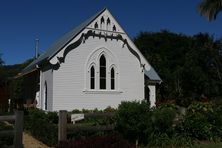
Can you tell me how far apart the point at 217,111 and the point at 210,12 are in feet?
57.9

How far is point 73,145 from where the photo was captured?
7941 mm

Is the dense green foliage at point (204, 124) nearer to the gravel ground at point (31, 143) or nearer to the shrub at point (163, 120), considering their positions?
the shrub at point (163, 120)

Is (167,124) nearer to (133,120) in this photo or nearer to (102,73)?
(133,120)

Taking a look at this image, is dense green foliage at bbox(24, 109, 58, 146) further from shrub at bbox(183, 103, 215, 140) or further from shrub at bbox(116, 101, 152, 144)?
shrub at bbox(183, 103, 215, 140)

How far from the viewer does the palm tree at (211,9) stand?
32688 mm

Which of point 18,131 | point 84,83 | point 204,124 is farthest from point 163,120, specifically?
point 84,83

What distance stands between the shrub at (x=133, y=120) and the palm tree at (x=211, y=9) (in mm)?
20495

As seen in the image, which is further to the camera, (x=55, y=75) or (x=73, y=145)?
(x=55, y=75)

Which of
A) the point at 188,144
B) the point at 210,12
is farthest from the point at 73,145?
the point at 210,12

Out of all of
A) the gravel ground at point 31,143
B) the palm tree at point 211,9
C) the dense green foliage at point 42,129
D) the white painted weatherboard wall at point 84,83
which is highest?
the palm tree at point 211,9

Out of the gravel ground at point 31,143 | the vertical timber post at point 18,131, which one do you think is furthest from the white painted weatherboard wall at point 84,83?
the vertical timber post at point 18,131

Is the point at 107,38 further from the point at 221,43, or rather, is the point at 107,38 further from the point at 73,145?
the point at 221,43

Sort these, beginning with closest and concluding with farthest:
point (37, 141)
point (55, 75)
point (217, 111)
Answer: point (37, 141), point (217, 111), point (55, 75)

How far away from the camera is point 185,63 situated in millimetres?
51000
